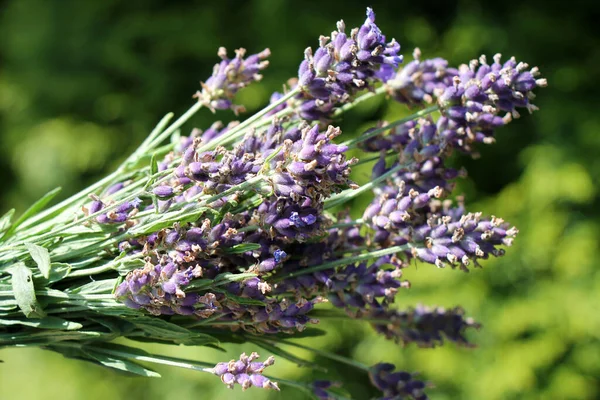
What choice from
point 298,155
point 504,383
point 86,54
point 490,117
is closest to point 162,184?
point 298,155

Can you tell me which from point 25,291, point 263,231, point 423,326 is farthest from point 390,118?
point 25,291

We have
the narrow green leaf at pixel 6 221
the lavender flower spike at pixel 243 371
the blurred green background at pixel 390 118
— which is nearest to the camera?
the lavender flower spike at pixel 243 371

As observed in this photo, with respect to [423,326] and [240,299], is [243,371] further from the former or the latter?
[423,326]

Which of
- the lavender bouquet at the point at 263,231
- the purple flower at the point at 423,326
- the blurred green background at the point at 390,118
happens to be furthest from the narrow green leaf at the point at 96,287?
the blurred green background at the point at 390,118

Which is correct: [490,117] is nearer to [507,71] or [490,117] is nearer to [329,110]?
[507,71]

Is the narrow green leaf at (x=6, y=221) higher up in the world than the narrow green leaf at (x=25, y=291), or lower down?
higher up

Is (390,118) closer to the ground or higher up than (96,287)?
higher up

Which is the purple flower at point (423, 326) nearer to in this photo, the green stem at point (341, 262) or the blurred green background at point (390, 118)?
the green stem at point (341, 262)
